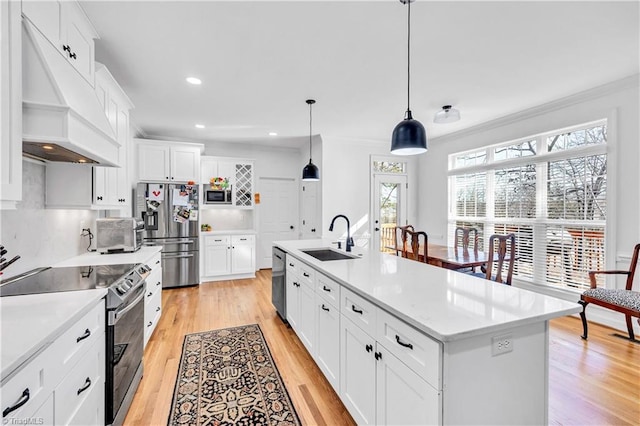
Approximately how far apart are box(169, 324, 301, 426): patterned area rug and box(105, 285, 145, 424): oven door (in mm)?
342

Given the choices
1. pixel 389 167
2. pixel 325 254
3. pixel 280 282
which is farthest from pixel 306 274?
pixel 389 167

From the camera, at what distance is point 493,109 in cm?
388

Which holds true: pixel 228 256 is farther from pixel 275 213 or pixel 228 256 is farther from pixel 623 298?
pixel 623 298

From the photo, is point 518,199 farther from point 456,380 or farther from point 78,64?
point 78,64

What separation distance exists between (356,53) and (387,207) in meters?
3.71

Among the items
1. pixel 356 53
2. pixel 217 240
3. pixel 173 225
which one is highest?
pixel 356 53

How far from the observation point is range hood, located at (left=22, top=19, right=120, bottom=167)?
55.3 inches

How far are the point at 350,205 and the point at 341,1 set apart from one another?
151 inches

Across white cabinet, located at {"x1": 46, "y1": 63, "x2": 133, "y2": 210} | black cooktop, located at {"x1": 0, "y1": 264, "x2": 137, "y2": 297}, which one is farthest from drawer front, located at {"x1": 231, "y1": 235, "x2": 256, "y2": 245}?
black cooktop, located at {"x1": 0, "y1": 264, "x2": 137, "y2": 297}

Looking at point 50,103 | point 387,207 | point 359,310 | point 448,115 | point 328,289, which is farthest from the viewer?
point 387,207

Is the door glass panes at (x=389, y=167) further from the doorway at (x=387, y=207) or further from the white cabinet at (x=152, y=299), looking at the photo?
the white cabinet at (x=152, y=299)

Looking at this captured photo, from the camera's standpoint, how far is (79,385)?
51.2 inches

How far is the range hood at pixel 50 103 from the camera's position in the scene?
140 centimetres

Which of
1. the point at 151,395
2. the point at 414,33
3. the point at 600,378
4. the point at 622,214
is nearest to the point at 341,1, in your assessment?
the point at 414,33
